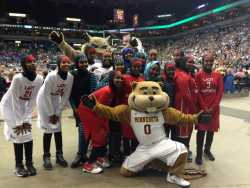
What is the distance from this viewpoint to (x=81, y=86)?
4.26m

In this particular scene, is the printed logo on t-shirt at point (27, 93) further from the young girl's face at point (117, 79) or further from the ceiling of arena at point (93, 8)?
the ceiling of arena at point (93, 8)

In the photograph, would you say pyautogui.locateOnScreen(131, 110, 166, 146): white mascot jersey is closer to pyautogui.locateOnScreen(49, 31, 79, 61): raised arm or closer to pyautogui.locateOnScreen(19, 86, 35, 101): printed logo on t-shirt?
pyautogui.locateOnScreen(19, 86, 35, 101): printed logo on t-shirt

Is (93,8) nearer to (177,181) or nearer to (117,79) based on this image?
(117,79)

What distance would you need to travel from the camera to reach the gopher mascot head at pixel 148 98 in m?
3.66

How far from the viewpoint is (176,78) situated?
425 centimetres

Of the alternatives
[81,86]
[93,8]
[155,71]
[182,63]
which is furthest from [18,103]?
[93,8]

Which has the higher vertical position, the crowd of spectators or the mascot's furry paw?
the crowd of spectators

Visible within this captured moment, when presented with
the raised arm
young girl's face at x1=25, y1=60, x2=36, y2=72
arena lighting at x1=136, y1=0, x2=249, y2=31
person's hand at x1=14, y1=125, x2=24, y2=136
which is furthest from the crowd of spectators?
person's hand at x1=14, y1=125, x2=24, y2=136

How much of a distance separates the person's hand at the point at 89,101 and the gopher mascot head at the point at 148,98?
46 centimetres

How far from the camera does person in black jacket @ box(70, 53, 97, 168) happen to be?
4246 millimetres

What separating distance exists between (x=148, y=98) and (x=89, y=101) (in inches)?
30.0

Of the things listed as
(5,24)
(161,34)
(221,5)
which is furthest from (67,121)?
(161,34)

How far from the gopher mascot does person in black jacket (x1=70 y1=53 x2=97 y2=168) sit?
307mm

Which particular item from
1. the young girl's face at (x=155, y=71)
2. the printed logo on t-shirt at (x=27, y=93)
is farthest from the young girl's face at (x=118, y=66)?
the printed logo on t-shirt at (x=27, y=93)
